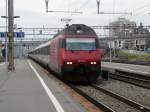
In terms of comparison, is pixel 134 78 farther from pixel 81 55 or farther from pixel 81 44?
pixel 81 55

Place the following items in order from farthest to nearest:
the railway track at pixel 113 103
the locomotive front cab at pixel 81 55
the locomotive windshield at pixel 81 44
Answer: the locomotive windshield at pixel 81 44, the locomotive front cab at pixel 81 55, the railway track at pixel 113 103

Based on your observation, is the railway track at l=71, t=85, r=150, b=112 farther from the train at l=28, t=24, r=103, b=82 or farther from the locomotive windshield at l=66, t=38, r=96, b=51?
the locomotive windshield at l=66, t=38, r=96, b=51

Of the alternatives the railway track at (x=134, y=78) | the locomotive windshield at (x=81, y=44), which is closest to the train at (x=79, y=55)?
the locomotive windshield at (x=81, y=44)

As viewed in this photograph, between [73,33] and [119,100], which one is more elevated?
[73,33]

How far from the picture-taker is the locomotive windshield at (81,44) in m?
26.8

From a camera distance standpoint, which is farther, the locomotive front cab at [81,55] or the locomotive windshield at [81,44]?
→ the locomotive windshield at [81,44]

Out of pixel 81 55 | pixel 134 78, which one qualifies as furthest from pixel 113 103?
pixel 134 78

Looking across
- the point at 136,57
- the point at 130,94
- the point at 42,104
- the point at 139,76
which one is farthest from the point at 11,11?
the point at 136,57

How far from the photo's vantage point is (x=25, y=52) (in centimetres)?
18138

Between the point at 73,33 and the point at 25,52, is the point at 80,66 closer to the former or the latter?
the point at 73,33

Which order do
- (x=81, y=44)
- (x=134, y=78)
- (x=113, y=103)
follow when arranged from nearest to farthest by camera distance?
(x=113, y=103) → (x=81, y=44) → (x=134, y=78)

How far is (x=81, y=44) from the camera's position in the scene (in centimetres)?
2698

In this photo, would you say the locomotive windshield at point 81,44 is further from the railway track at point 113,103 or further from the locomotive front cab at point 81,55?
the railway track at point 113,103

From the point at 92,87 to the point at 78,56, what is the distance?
6.07 ft
